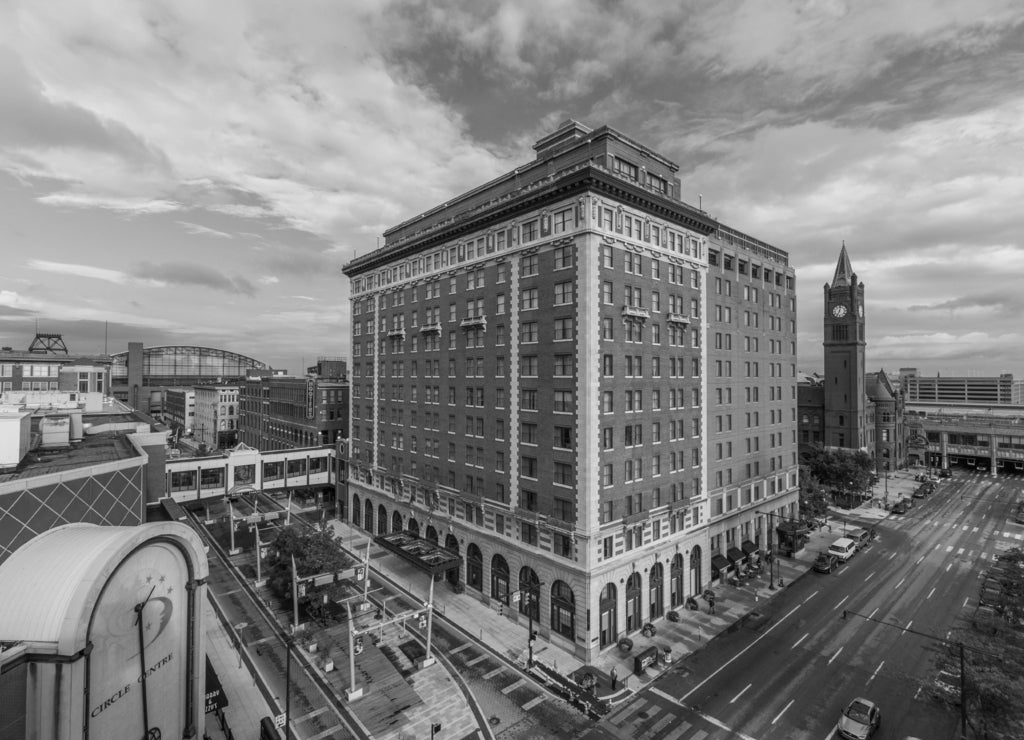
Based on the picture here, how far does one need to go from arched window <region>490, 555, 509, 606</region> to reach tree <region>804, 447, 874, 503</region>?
61.0 m

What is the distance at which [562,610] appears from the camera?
41625 mm

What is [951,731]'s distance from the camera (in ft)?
101

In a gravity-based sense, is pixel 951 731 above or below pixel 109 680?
below

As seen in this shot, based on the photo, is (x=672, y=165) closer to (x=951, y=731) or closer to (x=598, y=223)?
(x=598, y=223)

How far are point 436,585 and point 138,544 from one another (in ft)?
125

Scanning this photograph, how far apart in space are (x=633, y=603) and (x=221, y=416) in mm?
131253

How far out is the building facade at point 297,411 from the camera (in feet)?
281

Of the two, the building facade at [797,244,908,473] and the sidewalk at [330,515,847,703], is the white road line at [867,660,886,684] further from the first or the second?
the building facade at [797,244,908,473]

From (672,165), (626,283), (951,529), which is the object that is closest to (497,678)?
(626,283)

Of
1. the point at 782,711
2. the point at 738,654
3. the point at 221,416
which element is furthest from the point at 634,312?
the point at 221,416

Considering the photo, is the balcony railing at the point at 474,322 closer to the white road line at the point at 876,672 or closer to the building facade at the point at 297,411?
the building facade at the point at 297,411

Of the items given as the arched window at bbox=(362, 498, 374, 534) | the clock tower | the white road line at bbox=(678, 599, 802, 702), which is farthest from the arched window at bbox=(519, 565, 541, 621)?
the clock tower

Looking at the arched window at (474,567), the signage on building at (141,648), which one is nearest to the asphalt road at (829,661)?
the arched window at (474,567)

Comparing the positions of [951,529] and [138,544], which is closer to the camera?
[138,544]
